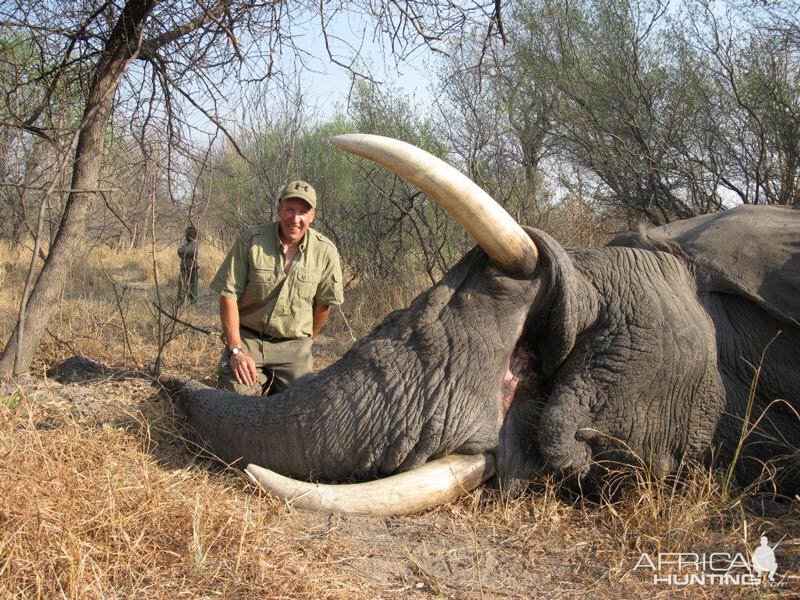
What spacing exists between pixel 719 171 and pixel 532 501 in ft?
22.1

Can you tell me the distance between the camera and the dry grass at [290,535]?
2.56 meters

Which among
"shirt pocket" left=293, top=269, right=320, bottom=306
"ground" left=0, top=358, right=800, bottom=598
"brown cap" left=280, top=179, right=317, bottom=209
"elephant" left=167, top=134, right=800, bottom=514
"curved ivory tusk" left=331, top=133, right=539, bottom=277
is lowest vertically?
"ground" left=0, top=358, right=800, bottom=598

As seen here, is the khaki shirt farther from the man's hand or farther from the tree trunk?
the tree trunk

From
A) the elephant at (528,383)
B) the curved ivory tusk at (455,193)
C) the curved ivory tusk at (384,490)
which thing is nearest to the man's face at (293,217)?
the elephant at (528,383)

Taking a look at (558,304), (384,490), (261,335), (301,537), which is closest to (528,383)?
(558,304)

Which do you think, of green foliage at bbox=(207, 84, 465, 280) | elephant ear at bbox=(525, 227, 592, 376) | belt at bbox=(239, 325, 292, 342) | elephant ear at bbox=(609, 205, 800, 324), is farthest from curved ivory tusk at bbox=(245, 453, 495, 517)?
green foliage at bbox=(207, 84, 465, 280)

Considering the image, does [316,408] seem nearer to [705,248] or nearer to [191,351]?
[705,248]

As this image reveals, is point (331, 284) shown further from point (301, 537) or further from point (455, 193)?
point (301, 537)

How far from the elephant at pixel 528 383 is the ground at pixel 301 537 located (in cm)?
14

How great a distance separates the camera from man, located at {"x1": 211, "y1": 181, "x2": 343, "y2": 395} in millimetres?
4711

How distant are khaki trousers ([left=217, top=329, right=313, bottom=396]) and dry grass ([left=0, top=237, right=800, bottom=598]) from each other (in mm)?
1070

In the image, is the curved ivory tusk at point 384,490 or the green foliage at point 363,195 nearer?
the curved ivory tusk at point 384,490

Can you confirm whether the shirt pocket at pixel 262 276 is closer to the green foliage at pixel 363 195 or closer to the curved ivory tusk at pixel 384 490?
the curved ivory tusk at pixel 384 490

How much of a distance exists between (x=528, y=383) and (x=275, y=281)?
1980 millimetres
